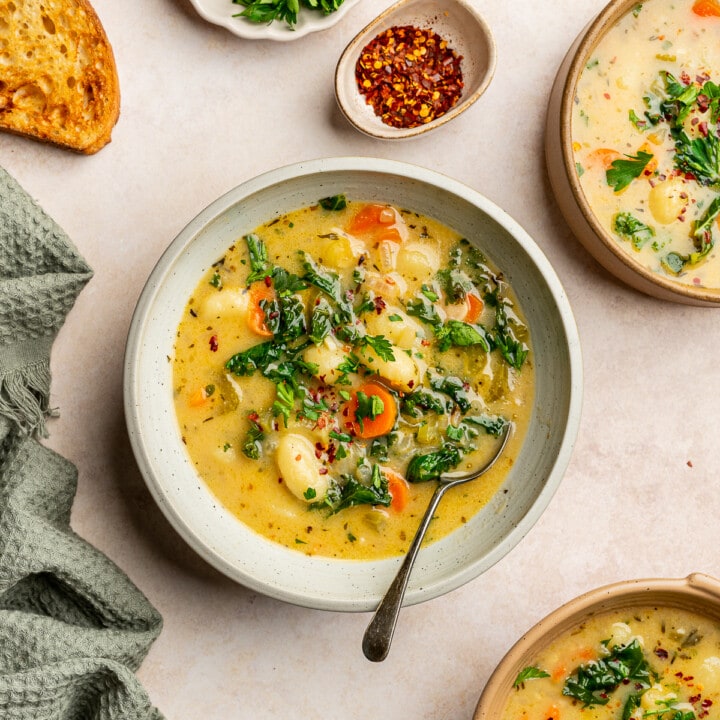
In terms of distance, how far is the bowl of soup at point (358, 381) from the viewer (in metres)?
2.45

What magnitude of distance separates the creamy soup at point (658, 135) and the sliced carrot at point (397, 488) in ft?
3.13

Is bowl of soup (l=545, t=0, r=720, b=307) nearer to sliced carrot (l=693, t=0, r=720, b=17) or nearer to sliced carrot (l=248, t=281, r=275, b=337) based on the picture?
sliced carrot (l=693, t=0, r=720, b=17)

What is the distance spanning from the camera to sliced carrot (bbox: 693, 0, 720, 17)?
8.95ft

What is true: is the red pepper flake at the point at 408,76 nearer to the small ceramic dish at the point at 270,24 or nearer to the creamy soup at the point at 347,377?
the small ceramic dish at the point at 270,24

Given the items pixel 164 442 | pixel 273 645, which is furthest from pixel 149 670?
pixel 164 442

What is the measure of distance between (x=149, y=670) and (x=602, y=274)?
5.89 ft

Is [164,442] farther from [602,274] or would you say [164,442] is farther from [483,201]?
[602,274]

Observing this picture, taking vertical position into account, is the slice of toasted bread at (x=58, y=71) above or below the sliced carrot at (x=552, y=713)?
above

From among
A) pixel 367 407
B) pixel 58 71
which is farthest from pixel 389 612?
pixel 58 71

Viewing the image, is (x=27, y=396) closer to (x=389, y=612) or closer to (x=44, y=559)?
(x=44, y=559)

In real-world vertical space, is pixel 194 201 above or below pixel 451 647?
above

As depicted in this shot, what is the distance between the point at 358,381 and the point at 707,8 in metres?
1.53

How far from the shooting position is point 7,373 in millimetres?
2465

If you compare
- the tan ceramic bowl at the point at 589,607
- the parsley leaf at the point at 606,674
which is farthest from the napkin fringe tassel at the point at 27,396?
the parsley leaf at the point at 606,674
